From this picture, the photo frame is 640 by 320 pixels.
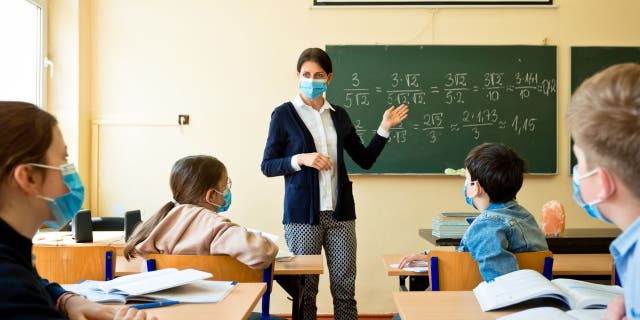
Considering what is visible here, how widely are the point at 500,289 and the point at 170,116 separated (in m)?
3.47

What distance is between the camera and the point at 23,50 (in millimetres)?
4191

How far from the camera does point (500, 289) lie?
1.56 meters

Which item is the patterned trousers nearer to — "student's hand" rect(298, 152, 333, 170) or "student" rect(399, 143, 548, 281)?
"student's hand" rect(298, 152, 333, 170)

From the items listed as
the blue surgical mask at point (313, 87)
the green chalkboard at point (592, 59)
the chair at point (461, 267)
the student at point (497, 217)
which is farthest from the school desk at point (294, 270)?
the green chalkboard at point (592, 59)

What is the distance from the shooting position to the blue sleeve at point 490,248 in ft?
6.30

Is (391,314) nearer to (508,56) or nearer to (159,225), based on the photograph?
(508,56)

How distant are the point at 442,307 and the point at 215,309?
1.89 ft

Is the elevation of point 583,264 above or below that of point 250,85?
below

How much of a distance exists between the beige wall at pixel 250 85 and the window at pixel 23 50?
0.36 metres

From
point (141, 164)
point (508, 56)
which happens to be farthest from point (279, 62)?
point (508, 56)

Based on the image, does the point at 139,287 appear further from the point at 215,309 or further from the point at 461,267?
the point at 461,267

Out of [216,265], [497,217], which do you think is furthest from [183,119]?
[497,217]

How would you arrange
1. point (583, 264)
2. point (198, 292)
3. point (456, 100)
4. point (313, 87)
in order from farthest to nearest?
1. point (456, 100)
2. point (313, 87)
3. point (583, 264)
4. point (198, 292)

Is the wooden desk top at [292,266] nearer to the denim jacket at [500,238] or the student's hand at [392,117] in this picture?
the denim jacket at [500,238]
